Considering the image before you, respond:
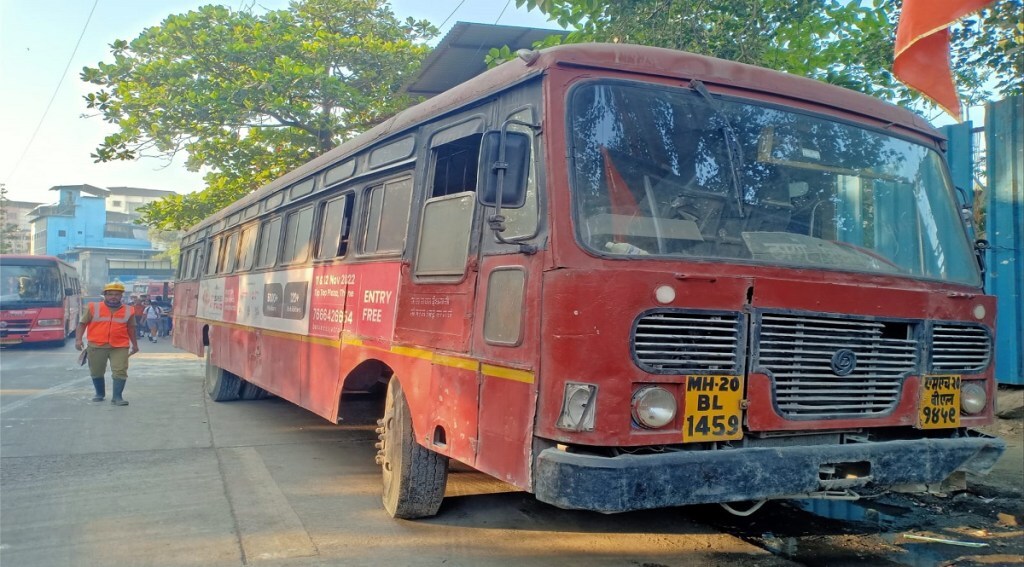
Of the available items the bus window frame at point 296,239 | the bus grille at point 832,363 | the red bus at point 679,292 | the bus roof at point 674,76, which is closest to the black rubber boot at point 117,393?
the bus window frame at point 296,239

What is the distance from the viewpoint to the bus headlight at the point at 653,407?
3.26 m

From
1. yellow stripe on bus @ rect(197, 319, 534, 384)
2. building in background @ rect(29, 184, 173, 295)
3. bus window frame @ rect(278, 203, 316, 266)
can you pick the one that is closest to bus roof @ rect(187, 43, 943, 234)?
yellow stripe on bus @ rect(197, 319, 534, 384)

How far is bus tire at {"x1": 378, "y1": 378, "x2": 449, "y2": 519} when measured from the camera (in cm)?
469

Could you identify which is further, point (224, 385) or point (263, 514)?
point (224, 385)

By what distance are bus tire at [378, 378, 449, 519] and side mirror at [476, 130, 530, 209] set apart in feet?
5.57

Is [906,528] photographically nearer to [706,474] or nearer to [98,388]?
[706,474]

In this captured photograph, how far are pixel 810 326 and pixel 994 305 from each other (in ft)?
4.34

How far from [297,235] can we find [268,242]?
3.89 ft

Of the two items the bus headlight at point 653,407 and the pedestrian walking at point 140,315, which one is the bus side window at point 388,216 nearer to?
the bus headlight at point 653,407

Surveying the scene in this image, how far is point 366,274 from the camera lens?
214 inches

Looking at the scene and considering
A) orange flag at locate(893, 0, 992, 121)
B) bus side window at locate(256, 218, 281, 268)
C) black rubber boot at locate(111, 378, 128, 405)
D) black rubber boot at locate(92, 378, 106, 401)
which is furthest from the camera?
black rubber boot at locate(92, 378, 106, 401)

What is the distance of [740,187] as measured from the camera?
378 centimetres

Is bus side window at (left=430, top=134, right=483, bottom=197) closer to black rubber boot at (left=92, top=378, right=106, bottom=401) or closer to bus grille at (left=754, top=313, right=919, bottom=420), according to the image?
bus grille at (left=754, top=313, right=919, bottom=420)

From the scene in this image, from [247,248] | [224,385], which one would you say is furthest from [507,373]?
[224,385]
